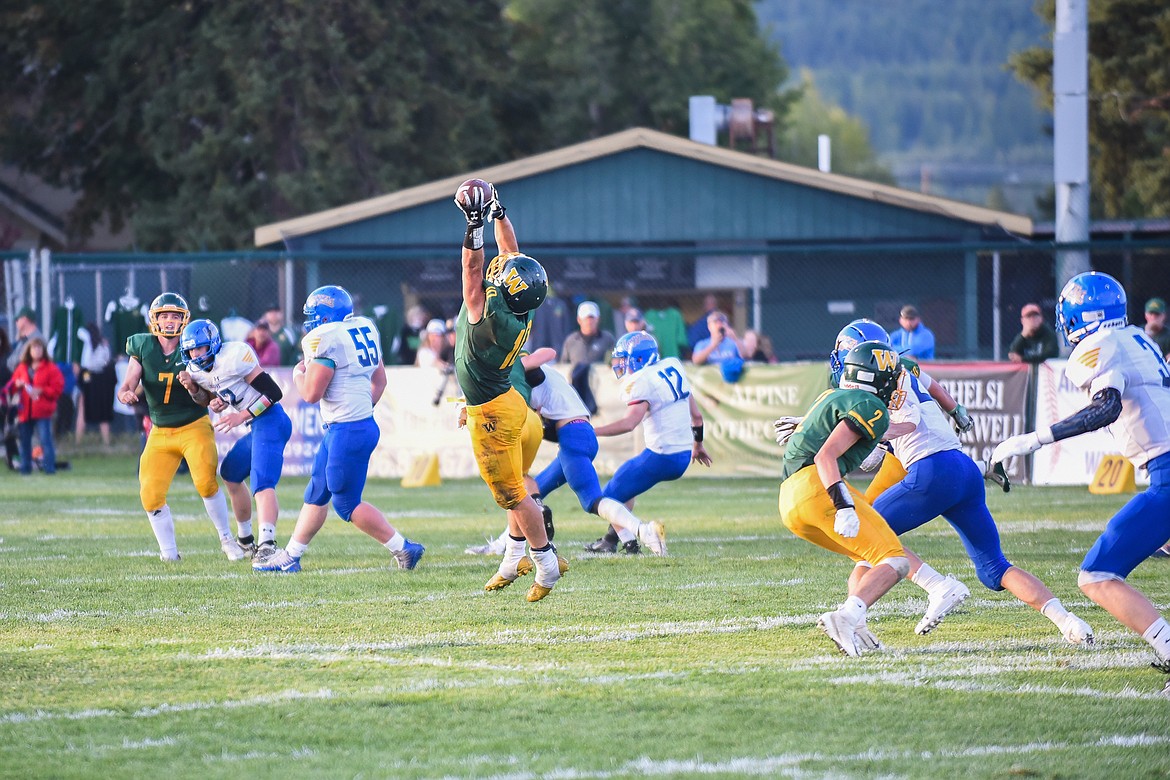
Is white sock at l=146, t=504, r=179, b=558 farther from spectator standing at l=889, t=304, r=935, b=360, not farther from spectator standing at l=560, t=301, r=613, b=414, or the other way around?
spectator standing at l=889, t=304, r=935, b=360

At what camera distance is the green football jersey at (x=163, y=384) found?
1020 cm

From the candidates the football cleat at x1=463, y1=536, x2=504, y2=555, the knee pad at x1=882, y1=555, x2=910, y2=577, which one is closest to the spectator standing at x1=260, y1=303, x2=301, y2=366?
the football cleat at x1=463, y1=536, x2=504, y2=555

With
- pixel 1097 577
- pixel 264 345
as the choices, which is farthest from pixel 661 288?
pixel 1097 577

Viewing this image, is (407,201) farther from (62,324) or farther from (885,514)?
(885,514)

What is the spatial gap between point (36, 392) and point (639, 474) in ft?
31.1

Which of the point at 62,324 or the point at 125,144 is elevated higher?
the point at 125,144

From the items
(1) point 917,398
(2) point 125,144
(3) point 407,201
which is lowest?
(1) point 917,398

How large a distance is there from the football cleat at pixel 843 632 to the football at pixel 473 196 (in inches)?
98.8

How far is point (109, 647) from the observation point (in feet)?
22.4

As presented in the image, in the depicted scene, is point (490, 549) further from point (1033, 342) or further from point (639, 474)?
point (1033, 342)

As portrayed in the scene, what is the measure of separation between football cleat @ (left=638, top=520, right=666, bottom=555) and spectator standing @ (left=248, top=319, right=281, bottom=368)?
8.22 m

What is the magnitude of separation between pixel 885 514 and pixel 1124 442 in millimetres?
1275

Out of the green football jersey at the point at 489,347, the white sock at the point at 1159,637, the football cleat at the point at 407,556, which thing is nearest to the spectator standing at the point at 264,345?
the football cleat at the point at 407,556

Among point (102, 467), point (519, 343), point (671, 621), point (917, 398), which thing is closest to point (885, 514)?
point (917, 398)
